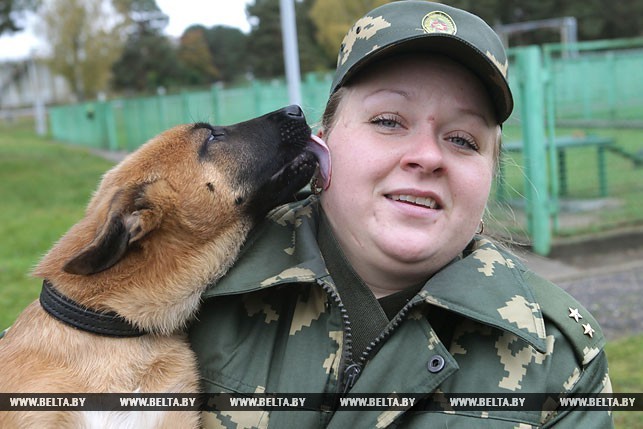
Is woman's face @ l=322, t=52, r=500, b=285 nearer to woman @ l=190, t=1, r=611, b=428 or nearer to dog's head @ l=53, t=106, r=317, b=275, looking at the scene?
woman @ l=190, t=1, r=611, b=428

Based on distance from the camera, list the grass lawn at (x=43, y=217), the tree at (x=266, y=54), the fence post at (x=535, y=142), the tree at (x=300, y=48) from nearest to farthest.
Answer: the grass lawn at (x=43, y=217) < the fence post at (x=535, y=142) < the tree at (x=300, y=48) < the tree at (x=266, y=54)

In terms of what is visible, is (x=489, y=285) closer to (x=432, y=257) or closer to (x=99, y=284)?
(x=432, y=257)

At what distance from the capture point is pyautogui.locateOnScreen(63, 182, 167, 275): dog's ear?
6.66 ft

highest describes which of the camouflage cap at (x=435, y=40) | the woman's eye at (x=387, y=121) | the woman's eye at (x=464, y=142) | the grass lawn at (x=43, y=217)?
the camouflage cap at (x=435, y=40)

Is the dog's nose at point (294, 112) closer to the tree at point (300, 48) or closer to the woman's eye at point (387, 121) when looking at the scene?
the woman's eye at point (387, 121)

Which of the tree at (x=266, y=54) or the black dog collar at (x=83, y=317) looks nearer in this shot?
the black dog collar at (x=83, y=317)

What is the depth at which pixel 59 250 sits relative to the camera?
2.32m

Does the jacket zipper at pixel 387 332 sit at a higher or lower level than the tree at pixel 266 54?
lower

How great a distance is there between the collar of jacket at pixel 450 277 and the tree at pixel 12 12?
18902mm

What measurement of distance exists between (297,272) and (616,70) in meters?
8.08

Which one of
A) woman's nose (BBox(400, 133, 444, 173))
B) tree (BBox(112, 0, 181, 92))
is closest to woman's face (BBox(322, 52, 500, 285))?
woman's nose (BBox(400, 133, 444, 173))

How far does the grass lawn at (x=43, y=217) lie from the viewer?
15.3ft

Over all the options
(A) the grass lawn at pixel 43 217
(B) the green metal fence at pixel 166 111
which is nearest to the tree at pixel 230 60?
(B) the green metal fence at pixel 166 111

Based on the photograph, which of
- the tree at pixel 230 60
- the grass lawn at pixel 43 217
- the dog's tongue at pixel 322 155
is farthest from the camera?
the tree at pixel 230 60
